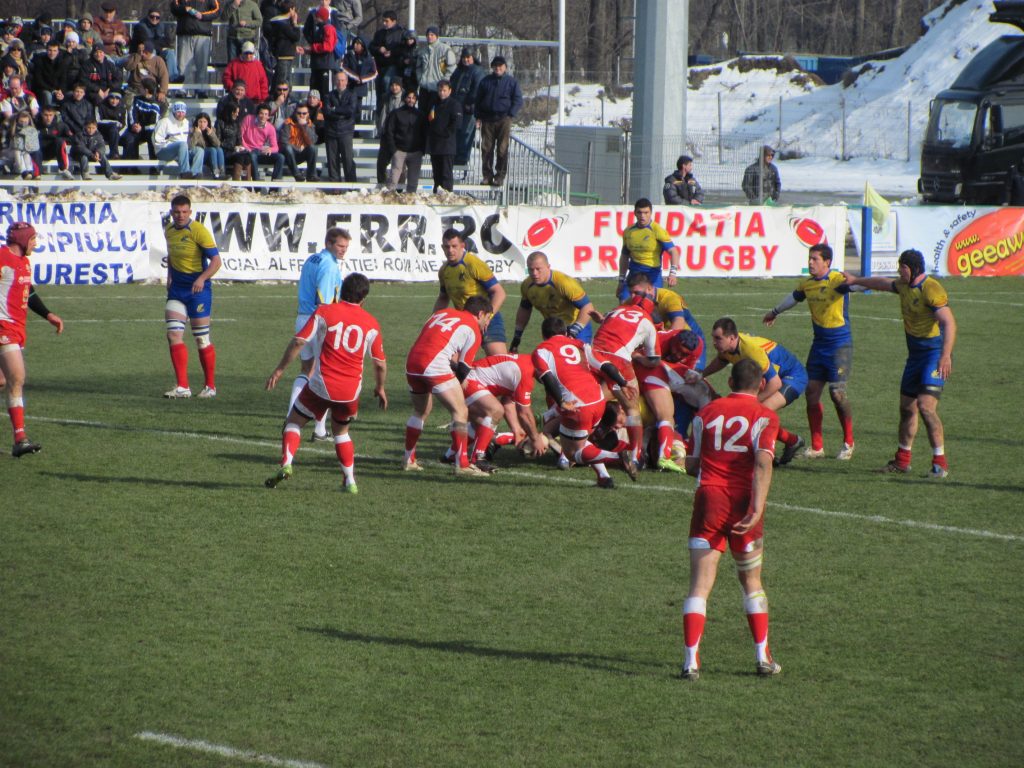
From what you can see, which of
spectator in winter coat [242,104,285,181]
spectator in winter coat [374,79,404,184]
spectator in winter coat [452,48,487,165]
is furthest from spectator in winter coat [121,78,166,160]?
spectator in winter coat [452,48,487,165]

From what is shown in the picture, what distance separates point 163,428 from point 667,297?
5442mm

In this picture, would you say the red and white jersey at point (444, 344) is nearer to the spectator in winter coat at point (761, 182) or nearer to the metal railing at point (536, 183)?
the metal railing at point (536, 183)

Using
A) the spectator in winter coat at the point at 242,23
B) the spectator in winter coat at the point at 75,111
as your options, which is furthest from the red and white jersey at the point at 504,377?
the spectator in winter coat at the point at 242,23

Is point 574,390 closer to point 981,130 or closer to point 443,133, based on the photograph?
point 443,133

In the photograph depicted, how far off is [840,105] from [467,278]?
5034 centimetres

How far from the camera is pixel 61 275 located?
2431 centimetres

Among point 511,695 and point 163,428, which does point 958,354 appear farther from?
point 511,695

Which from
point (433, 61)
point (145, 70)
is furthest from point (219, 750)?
point (433, 61)

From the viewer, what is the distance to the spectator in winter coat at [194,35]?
30609mm

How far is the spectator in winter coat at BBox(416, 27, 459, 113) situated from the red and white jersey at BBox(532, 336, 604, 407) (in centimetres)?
1825

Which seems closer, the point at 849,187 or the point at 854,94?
the point at 849,187

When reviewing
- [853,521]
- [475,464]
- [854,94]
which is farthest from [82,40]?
[854,94]

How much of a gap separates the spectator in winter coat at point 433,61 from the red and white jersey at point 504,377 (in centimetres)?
1788

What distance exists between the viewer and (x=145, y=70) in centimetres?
2936
